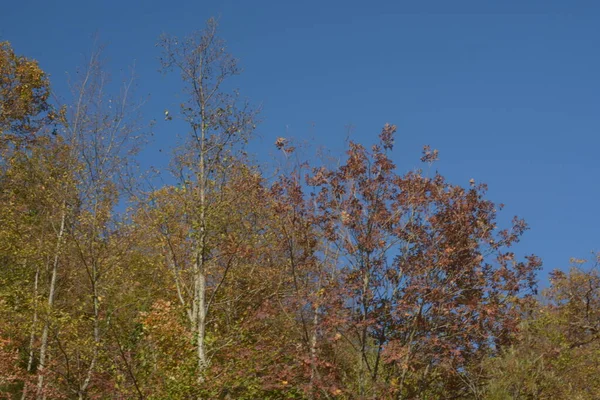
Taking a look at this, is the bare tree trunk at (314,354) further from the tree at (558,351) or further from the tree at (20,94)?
the tree at (20,94)

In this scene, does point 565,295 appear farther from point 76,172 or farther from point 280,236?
point 76,172

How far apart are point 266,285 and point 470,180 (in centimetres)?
960

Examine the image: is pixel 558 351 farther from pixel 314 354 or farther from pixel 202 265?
pixel 202 265

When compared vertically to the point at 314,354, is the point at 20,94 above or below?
above

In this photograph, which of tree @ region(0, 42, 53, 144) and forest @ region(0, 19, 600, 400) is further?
tree @ region(0, 42, 53, 144)

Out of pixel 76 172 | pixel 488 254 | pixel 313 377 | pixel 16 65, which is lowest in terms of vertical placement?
pixel 313 377

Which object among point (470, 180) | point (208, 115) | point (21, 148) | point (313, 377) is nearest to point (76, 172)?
point (208, 115)

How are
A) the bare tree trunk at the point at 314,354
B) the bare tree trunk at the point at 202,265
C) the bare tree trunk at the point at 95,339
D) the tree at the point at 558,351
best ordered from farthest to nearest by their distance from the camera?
the tree at the point at 558,351, the bare tree trunk at the point at 202,265, the bare tree trunk at the point at 95,339, the bare tree trunk at the point at 314,354

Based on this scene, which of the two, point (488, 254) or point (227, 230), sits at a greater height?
point (227, 230)

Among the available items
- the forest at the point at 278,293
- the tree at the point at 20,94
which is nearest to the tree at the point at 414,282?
the forest at the point at 278,293

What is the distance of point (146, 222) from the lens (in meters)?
18.9

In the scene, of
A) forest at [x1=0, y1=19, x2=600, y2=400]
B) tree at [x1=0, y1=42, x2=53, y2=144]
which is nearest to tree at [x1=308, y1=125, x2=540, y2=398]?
forest at [x1=0, y1=19, x2=600, y2=400]

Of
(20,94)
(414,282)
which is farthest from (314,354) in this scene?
(20,94)

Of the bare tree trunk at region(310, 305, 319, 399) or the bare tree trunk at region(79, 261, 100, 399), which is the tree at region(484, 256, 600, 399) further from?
the bare tree trunk at region(79, 261, 100, 399)
